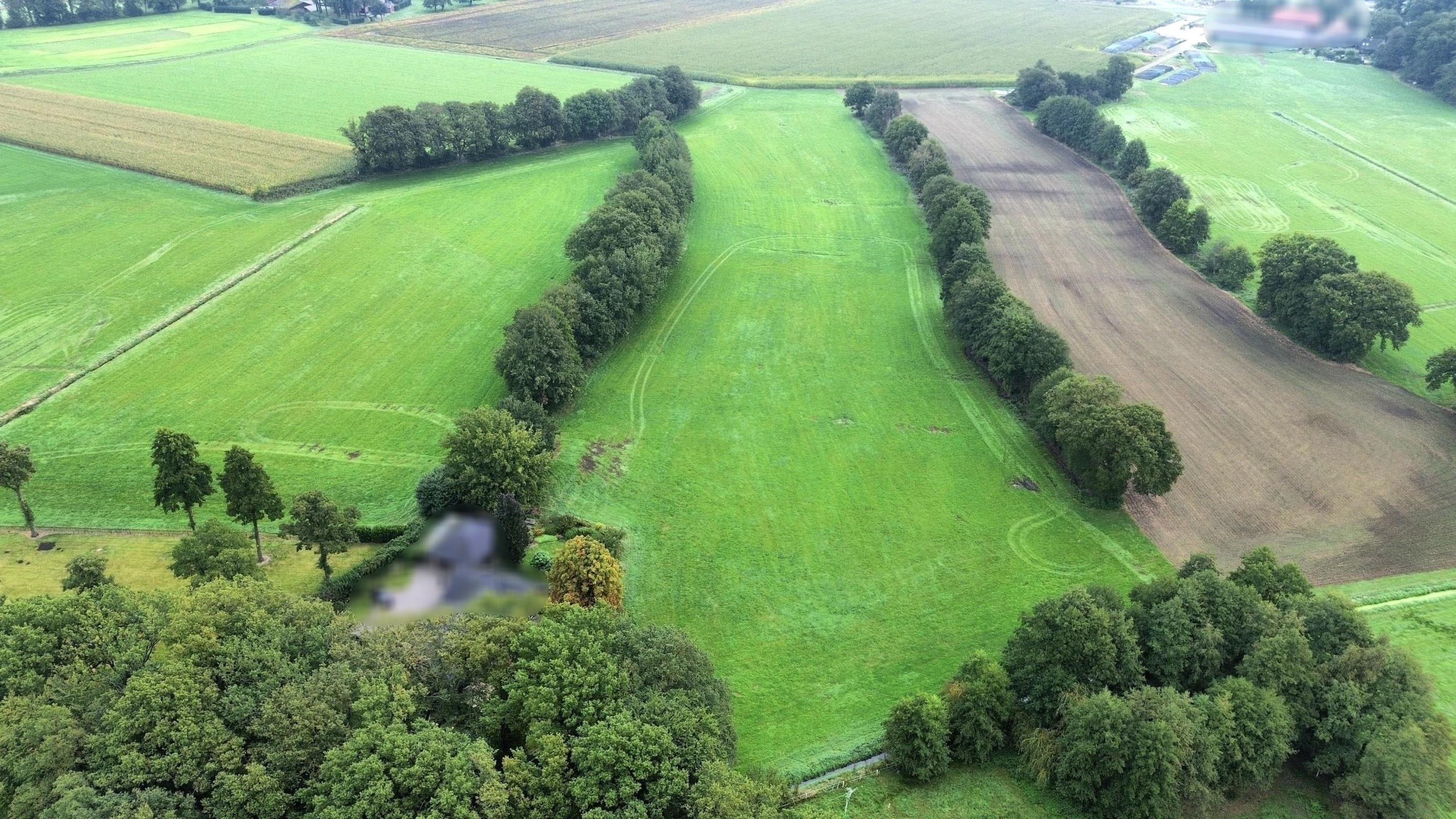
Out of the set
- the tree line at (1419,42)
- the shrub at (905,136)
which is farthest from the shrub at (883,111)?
the tree line at (1419,42)

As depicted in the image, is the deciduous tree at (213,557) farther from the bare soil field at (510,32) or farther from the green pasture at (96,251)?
the bare soil field at (510,32)

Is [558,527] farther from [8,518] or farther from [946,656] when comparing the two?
[8,518]

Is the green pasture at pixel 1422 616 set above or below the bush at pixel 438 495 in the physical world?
below

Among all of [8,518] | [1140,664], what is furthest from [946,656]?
[8,518]

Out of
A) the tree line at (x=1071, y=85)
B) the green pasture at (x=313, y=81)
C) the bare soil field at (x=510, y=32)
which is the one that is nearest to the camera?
the green pasture at (x=313, y=81)

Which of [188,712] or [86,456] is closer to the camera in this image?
[188,712]

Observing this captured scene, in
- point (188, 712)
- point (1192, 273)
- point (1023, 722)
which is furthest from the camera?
point (1192, 273)
